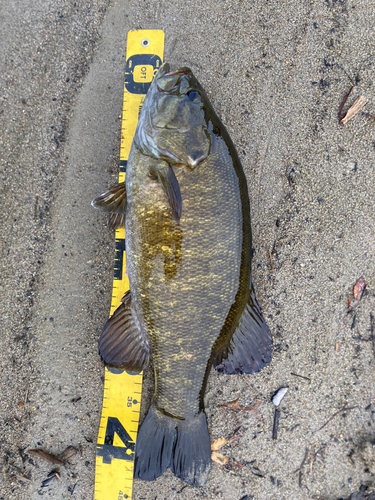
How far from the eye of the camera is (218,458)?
2.36 m

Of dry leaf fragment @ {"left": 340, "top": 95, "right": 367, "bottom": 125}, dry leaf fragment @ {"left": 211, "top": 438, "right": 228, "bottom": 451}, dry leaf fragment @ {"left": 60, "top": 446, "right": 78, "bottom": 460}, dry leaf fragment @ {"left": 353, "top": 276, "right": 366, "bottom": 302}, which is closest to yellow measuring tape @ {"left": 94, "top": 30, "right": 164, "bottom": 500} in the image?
dry leaf fragment @ {"left": 60, "top": 446, "right": 78, "bottom": 460}

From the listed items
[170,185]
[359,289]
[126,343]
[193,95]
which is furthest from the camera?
[359,289]

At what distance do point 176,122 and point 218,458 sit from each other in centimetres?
247

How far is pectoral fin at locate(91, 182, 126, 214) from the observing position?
2123 mm

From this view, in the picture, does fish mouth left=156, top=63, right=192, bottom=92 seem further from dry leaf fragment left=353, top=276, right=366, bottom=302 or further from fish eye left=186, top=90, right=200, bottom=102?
dry leaf fragment left=353, top=276, right=366, bottom=302

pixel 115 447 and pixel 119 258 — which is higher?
pixel 119 258

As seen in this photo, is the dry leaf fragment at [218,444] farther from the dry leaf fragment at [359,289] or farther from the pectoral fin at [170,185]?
the pectoral fin at [170,185]

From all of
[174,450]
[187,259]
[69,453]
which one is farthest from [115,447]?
[187,259]

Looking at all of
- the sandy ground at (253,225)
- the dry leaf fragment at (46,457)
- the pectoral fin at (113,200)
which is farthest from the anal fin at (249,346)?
the dry leaf fragment at (46,457)

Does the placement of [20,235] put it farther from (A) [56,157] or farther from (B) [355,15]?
(B) [355,15]

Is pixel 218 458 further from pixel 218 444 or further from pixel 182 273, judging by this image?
pixel 182 273

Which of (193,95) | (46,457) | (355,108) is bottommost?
(46,457)

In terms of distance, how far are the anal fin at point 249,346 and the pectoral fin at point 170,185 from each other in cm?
75

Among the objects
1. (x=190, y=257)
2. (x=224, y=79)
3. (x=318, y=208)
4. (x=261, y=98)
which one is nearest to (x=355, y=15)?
(x=261, y=98)
